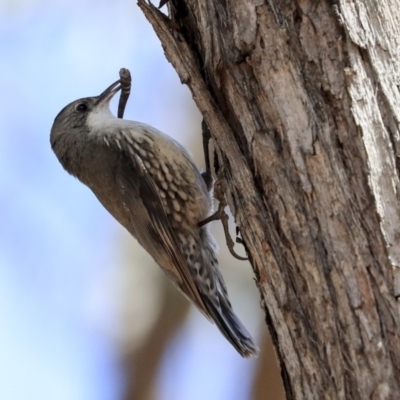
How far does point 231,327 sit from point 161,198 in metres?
0.77

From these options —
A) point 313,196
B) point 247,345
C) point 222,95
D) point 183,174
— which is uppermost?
point 222,95

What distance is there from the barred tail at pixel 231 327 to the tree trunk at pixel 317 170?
1.20 m

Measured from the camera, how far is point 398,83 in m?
2.17

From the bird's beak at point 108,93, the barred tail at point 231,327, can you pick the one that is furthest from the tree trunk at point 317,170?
the bird's beak at point 108,93

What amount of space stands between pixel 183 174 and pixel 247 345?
39.1 inches

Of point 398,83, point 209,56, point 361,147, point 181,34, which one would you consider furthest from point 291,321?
point 181,34

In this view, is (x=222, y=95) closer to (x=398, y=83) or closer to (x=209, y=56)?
(x=209, y=56)

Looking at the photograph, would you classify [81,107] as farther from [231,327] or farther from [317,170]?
[317,170]

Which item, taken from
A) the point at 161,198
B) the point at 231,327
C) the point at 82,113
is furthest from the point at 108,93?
the point at 231,327

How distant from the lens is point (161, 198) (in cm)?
376

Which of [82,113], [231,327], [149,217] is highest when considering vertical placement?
[82,113]

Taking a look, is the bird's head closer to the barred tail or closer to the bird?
the bird

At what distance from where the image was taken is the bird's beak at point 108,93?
4.14m

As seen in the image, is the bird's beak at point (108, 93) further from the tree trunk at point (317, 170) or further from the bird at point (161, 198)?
the tree trunk at point (317, 170)
